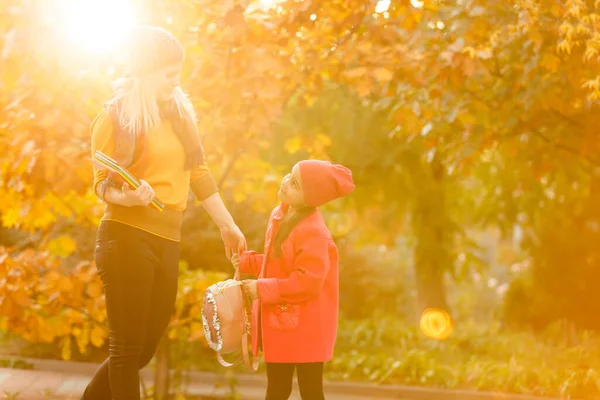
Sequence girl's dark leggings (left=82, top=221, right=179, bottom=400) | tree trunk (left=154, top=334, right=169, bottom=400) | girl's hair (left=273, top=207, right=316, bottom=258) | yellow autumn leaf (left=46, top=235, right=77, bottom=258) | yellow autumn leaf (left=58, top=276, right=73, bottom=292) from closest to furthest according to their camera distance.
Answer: girl's dark leggings (left=82, top=221, right=179, bottom=400) → girl's hair (left=273, top=207, right=316, bottom=258) → yellow autumn leaf (left=58, top=276, right=73, bottom=292) → tree trunk (left=154, top=334, right=169, bottom=400) → yellow autumn leaf (left=46, top=235, right=77, bottom=258)

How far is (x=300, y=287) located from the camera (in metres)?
3.89

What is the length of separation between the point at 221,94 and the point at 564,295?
23.9 ft

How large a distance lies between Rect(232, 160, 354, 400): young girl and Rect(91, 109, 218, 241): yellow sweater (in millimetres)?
479

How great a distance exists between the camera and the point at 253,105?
601 cm

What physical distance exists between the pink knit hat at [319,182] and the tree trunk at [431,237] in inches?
291

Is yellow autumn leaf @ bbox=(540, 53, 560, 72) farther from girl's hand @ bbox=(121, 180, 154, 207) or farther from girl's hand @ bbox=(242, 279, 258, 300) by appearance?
girl's hand @ bbox=(121, 180, 154, 207)

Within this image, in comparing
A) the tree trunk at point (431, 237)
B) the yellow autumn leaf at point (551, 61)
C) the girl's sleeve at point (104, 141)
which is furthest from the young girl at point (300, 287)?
the tree trunk at point (431, 237)

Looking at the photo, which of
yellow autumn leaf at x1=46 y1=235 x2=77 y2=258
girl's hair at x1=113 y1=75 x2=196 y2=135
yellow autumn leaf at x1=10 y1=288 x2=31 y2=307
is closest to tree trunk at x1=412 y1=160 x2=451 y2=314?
yellow autumn leaf at x1=46 y1=235 x2=77 y2=258

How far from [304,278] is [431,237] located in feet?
27.0

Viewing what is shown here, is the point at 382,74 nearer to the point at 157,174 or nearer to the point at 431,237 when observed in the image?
the point at 157,174

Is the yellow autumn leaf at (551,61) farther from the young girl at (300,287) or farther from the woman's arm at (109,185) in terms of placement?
the woman's arm at (109,185)

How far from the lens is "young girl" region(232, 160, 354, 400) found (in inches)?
154

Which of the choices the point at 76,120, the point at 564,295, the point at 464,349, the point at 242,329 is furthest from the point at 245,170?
the point at 564,295

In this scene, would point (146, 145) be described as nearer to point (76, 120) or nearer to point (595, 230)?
point (76, 120)
